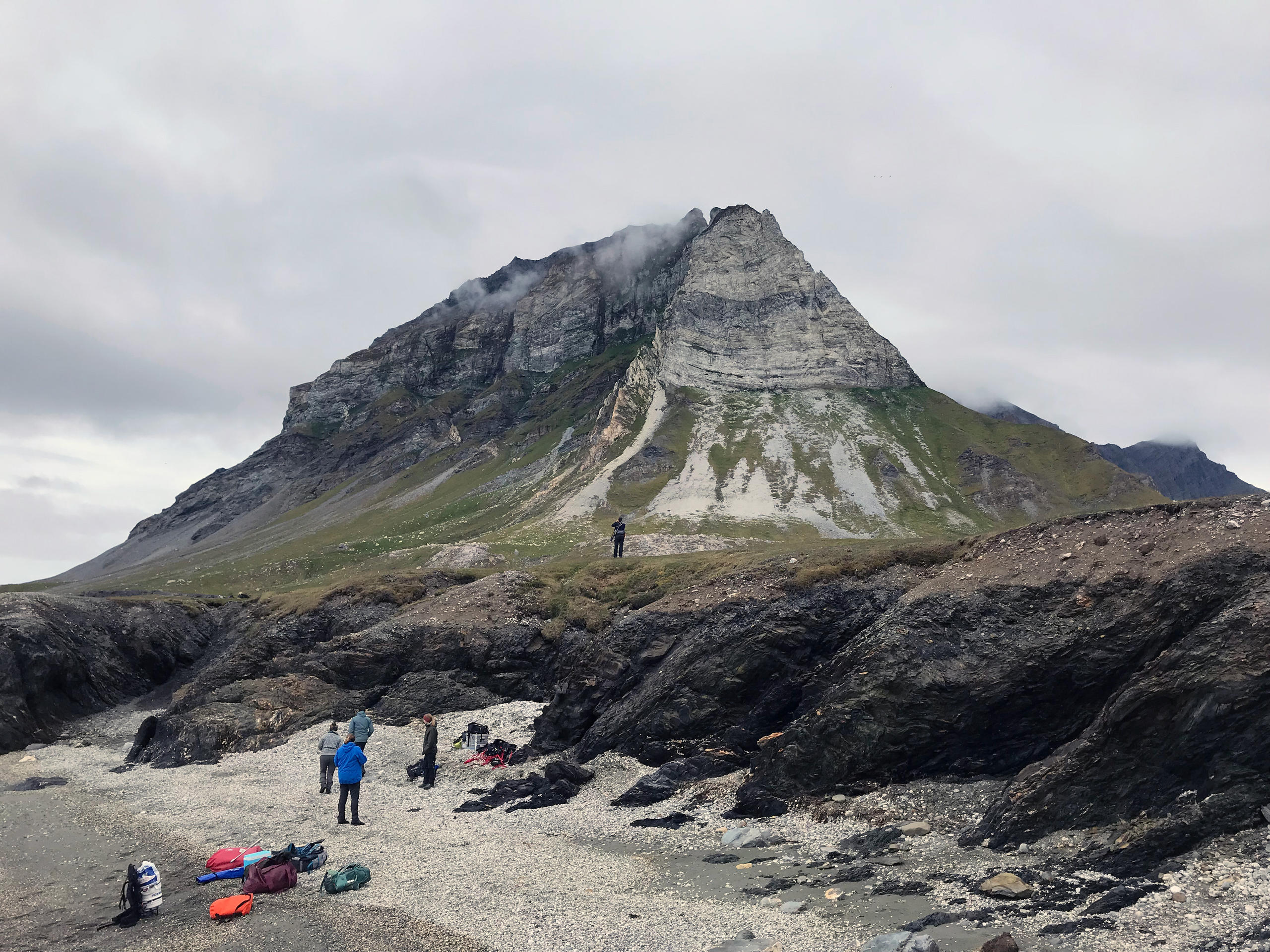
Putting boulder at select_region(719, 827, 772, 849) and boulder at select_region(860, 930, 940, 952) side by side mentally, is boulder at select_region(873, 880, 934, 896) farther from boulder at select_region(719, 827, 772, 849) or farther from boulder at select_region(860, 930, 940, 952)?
boulder at select_region(719, 827, 772, 849)

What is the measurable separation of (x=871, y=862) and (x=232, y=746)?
101 feet

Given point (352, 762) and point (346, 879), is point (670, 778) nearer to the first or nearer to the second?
point (352, 762)

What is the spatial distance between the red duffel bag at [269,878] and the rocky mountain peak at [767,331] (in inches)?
5851

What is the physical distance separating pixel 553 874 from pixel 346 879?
515cm

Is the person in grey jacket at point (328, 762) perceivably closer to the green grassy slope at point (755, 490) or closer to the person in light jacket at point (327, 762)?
the person in light jacket at point (327, 762)

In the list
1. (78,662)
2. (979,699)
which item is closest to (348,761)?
(979,699)

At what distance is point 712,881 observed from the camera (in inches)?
685

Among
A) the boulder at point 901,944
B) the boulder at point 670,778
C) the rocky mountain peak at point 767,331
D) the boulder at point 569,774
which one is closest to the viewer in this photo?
the boulder at point 901,944

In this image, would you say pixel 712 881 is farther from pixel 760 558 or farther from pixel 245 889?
Answer: pixel 760 558

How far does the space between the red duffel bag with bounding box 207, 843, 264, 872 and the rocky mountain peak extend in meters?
147

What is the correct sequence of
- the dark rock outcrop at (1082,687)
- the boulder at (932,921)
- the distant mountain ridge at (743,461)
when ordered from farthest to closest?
the distant mountain ridge at (743,461) < the dark rock outcrop at (1082,687) < the boulder at (932,921)

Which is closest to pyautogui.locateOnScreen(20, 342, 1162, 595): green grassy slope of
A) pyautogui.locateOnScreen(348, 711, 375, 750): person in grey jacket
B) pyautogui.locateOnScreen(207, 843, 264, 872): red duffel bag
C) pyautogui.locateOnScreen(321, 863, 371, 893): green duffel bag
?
pyautogui.locateOnScreen(348, 711, 375, 750): person in grey jacket

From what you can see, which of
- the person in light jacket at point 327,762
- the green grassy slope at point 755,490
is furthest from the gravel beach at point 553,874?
the green grassy slope at point 755,490

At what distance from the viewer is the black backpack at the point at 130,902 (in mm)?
16922
